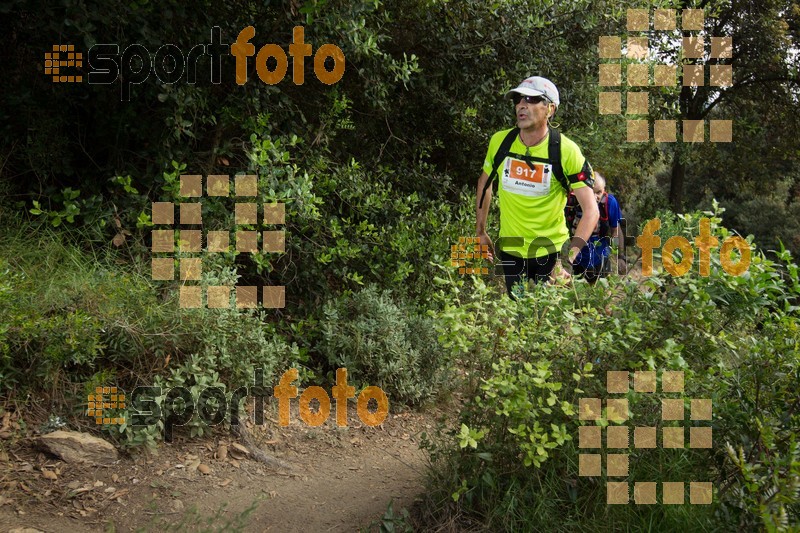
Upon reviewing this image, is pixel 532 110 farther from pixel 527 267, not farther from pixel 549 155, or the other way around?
pixel 527 267

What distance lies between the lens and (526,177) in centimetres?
520

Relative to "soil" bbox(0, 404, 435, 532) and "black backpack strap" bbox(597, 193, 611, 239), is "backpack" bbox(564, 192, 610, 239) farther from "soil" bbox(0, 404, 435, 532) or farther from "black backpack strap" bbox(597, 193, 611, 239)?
"soil" bbox(0, 404, 435, 532)

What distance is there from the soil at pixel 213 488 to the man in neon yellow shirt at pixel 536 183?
1762 millimetres

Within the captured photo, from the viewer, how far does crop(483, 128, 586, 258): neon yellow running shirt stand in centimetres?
512

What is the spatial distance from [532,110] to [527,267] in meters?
1.19

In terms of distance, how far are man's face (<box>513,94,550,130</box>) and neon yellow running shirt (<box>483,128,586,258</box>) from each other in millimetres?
170

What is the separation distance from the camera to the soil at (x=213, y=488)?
12.5ft

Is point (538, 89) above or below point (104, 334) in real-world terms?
above

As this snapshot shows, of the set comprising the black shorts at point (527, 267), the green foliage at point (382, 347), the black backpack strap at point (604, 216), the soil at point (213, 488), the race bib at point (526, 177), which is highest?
the race bib at point (526, 177)

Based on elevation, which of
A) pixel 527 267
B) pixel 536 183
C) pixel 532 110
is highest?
pixel 532 110

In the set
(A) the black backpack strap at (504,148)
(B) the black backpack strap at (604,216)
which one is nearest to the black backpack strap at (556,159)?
(A) the black backpack strap at (504,148)

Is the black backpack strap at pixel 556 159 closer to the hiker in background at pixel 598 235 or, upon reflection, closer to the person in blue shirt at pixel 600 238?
the hiker in background at pixel 598 235

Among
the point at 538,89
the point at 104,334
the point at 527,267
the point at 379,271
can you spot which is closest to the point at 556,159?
the point at 538,89

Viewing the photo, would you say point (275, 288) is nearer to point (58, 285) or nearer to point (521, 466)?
point (58, 285)
